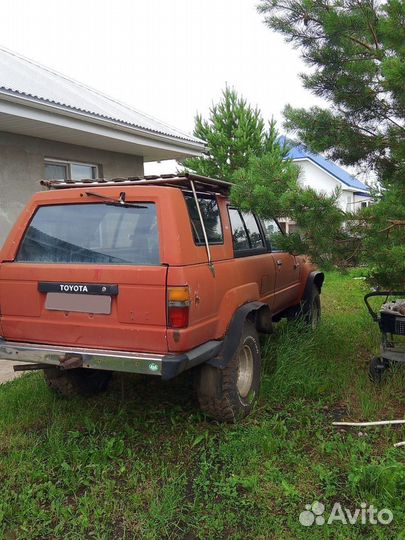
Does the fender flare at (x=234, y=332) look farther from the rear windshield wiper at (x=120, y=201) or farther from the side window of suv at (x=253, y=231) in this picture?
the rear windshield wiper at (x=120, y=201)

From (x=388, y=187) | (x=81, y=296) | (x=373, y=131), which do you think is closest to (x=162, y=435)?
(x=81, y=296)

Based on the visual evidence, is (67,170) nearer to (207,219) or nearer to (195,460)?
(207,219)

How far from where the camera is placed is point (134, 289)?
122 inches

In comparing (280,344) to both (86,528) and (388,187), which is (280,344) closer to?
(388,187)

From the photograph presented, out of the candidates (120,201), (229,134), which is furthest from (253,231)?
(229,134)

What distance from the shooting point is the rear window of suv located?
3.27 meters

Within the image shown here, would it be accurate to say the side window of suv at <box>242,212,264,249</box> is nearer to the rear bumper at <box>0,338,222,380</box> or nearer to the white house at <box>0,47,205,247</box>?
the rear bumper at <box>0,338,222,380</box>

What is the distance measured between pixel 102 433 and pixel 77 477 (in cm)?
56

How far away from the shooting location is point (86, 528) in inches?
101

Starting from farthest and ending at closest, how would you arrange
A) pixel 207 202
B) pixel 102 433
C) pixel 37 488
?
pixel 207 202 → pixel 102 433 → pixel 37 488

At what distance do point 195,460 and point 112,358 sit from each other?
93cm

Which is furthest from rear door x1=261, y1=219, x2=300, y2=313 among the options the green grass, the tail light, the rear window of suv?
the tail light

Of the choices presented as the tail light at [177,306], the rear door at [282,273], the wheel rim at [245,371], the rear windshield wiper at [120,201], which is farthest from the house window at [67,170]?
the tail light at [177,306]

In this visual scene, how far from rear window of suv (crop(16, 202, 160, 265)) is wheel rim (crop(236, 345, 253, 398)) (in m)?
1.23
